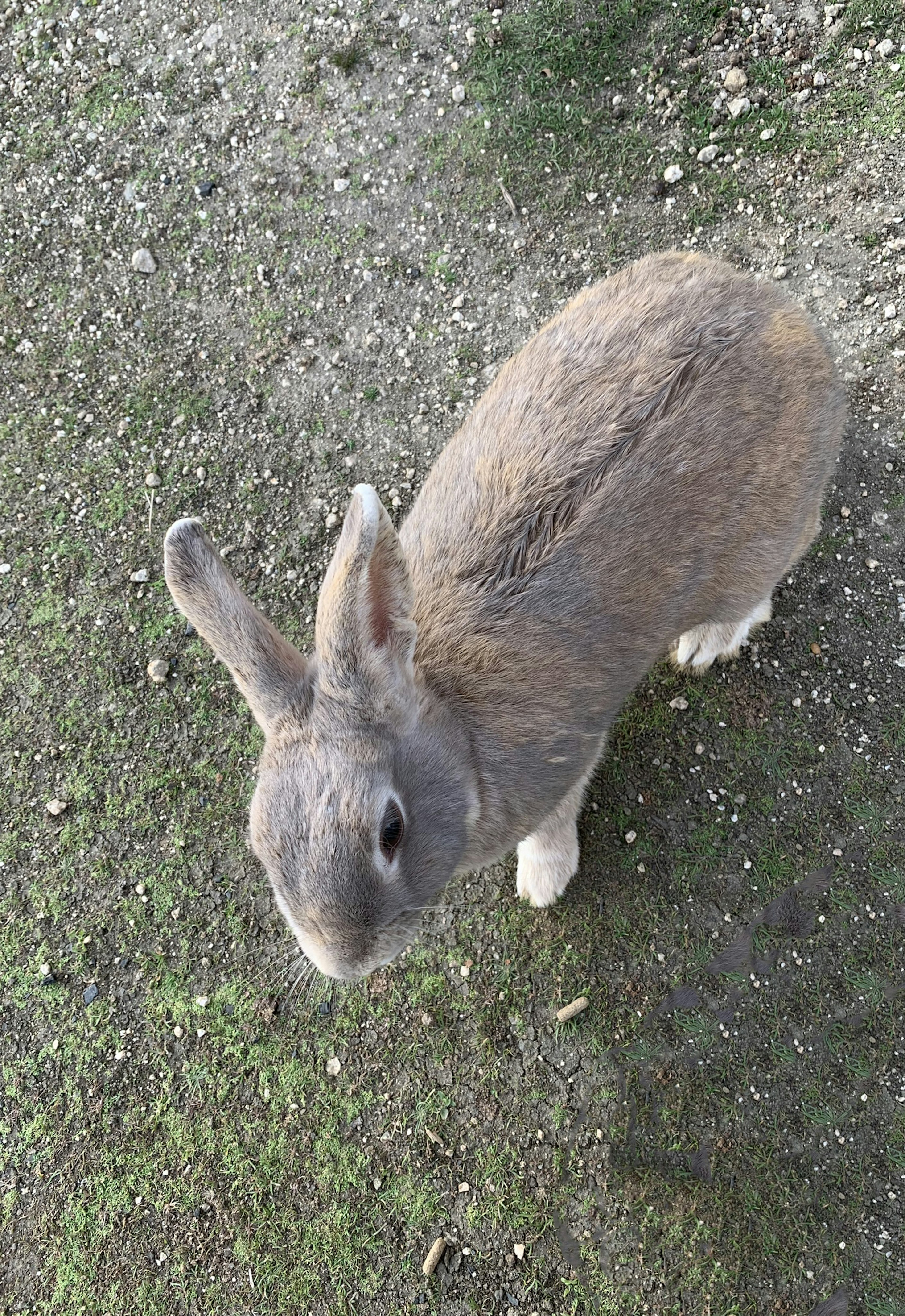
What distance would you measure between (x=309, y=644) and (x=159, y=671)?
30.2 inches

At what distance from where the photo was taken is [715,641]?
3.57 m

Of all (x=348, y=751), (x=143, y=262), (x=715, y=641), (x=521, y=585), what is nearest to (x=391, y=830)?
(x=348, y=751)

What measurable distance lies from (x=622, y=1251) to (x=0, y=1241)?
2623 millimetres

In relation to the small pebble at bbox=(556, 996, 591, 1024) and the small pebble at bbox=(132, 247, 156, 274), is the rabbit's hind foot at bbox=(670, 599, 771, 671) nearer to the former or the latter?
the small pebble at bbox=(556, 996, 591, 1024)

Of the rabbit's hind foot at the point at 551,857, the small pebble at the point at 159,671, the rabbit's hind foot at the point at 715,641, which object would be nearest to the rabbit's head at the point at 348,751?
the rabbit's hind foot at the point at 551,857

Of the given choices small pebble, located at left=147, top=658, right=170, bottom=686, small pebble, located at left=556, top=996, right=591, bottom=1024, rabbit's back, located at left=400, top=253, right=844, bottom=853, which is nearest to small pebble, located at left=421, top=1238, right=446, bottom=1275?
small pebble, located at left=556, top=996, right=591, bottom=1024

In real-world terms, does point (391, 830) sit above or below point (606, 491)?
below

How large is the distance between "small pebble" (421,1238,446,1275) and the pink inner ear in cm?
257

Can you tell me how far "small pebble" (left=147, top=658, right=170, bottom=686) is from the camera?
3.89m

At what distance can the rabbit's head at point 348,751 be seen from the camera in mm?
2023

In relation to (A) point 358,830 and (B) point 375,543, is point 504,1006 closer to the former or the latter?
(A) point 358,830

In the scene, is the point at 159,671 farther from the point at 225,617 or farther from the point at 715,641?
the point at 715,641

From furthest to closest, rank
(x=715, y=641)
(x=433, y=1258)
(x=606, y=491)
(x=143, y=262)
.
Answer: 1. (x=143, y=262)
2. (x=715, y=641)
3. (x=433, y=1258)
4. (x=606, y=491)

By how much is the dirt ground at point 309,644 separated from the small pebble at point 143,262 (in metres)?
0.05
